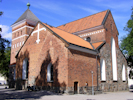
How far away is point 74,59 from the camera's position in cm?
1927

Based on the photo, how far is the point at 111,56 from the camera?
27641mm

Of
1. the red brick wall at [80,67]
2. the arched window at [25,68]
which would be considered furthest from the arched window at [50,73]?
the arched window at [25,68]

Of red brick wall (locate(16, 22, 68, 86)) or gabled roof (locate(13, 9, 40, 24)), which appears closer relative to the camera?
red brick wall (locate(16, 22, 68, 86))

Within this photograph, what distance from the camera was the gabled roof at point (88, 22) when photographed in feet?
94.8

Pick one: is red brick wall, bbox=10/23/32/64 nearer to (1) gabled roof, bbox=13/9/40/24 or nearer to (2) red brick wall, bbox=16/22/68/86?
(1) gabled roof, bbox=13/9/40/24

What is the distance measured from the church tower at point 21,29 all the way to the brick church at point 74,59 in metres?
7.30

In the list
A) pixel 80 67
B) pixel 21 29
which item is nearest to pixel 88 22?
pixel 80 67

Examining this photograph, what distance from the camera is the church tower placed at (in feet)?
117

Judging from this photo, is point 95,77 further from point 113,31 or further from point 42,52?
point 113,31

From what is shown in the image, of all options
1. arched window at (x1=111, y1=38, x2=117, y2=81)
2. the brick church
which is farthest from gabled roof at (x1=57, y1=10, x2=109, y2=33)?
arched window at (x1=111, y1=38, x2=117, y2=81)

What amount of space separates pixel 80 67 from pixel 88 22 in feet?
45.0

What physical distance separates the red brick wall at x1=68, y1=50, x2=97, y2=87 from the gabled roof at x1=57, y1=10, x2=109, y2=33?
9047 millimetres

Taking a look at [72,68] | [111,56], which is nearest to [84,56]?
[72,68]

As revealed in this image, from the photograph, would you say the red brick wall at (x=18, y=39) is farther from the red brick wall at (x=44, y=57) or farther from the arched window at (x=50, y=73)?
the arched window at (x=50, y=73)
